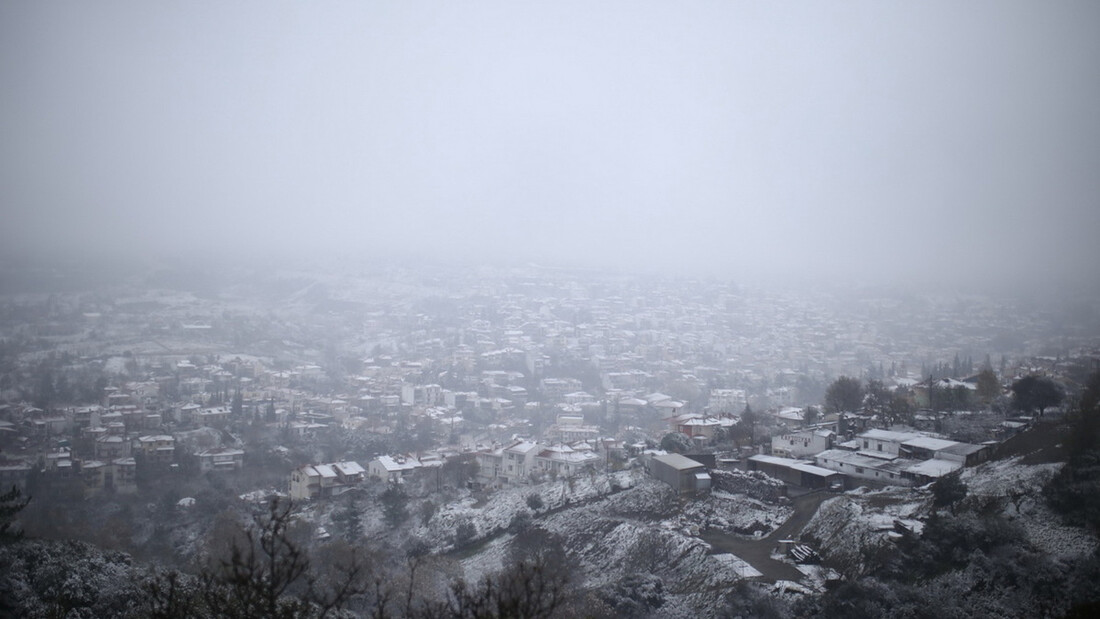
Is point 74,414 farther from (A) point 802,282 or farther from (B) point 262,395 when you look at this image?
(A) point 802,282

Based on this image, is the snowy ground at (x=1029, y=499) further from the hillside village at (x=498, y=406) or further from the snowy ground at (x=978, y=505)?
the hillside village at (x=498, y=406)

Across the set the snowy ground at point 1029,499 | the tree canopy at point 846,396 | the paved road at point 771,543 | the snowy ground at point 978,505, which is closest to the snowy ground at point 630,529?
the paved road at point 771,543

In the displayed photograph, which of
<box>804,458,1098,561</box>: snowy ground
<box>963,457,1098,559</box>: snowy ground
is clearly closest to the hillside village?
<box>804,458,1098,561</box>: snowy ground

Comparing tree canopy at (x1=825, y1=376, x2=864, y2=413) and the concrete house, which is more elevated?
tree canopy at (x1=825, y1=376, x2=864, y2=413)

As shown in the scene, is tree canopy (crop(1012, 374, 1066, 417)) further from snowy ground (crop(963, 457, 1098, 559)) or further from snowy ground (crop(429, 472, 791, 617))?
snowy ground (crop(429, 472, 791, 617))

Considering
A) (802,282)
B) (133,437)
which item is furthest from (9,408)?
(802,282)

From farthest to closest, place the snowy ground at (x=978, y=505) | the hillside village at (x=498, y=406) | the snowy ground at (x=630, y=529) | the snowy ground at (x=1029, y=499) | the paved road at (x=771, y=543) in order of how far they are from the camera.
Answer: the hillside village at (x=498, y=406), the snowy ground at (x=630, y=529), the paved road at (x=771, y=543), the snowy ground at (x=978, y=505), the snowy ground at (x=1029, y=499)
